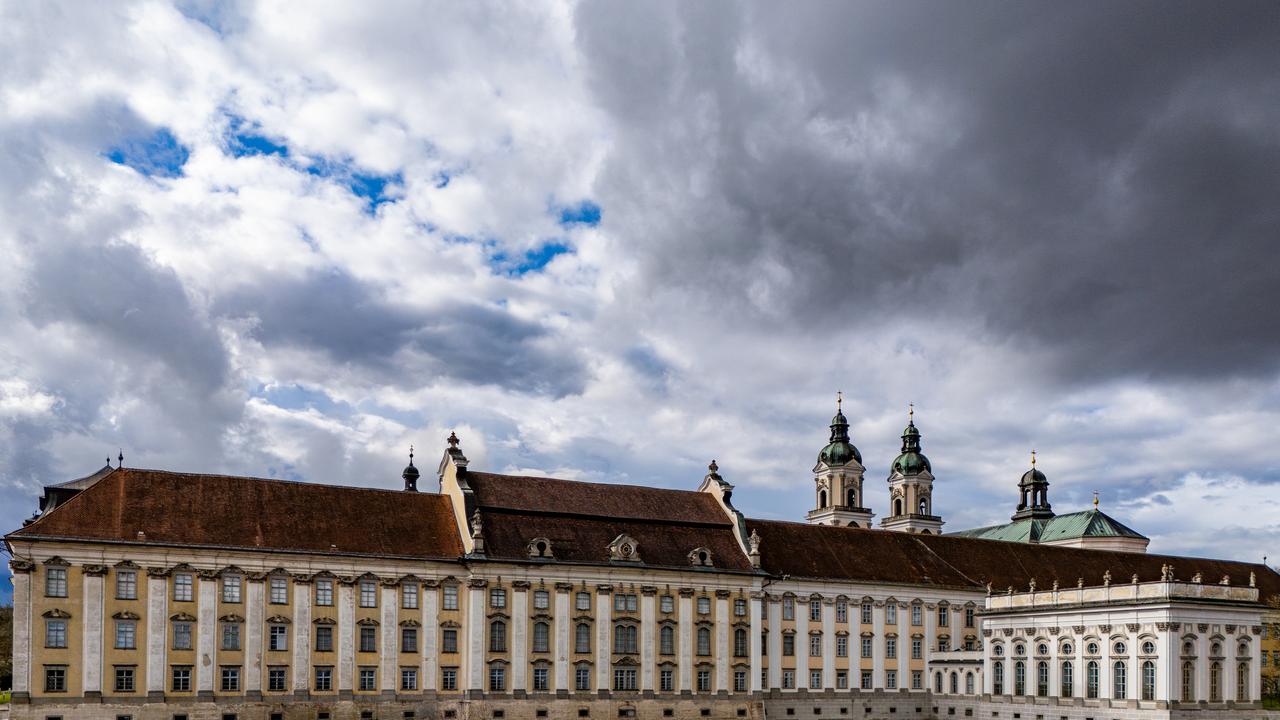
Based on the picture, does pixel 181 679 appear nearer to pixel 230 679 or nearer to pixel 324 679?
pixel 230 679

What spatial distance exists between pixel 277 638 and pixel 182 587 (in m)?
6.46


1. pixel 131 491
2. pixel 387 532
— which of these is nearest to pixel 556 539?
pixel 387 532

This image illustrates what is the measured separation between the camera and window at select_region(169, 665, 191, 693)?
70.4 metres

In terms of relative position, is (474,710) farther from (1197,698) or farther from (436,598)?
(1197,698)

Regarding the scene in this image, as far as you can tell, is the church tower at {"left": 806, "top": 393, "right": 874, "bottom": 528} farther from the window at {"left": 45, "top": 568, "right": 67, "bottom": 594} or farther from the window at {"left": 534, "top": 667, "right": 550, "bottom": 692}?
the window at {"left": 45, "top": 568, "right": 67, "bottom": 594}

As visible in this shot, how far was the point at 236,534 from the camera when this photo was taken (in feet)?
244

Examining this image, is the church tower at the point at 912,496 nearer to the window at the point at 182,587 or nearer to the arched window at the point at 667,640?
the arched window at the point at 667,640

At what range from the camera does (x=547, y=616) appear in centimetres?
8106

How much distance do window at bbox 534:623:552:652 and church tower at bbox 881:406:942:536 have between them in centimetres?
8007

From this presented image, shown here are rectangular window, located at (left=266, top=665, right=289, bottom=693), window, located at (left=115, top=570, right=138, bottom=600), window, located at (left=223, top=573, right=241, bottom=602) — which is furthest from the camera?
rectangular window, located at (left=266, top=665, right=289, bottom=693)

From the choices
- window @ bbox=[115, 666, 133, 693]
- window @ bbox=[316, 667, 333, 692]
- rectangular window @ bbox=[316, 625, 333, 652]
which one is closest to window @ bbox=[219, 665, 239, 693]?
window @ bbox=[316, 667, 333, 692]

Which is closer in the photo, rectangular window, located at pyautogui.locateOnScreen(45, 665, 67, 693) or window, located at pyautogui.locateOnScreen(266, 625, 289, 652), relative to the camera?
rectangular window, located at pyautogui.locateOnScreen(45, 665, 67, 693)

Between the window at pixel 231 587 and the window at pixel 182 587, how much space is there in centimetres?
204

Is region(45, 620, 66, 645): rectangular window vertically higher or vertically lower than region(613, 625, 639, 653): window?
higher
